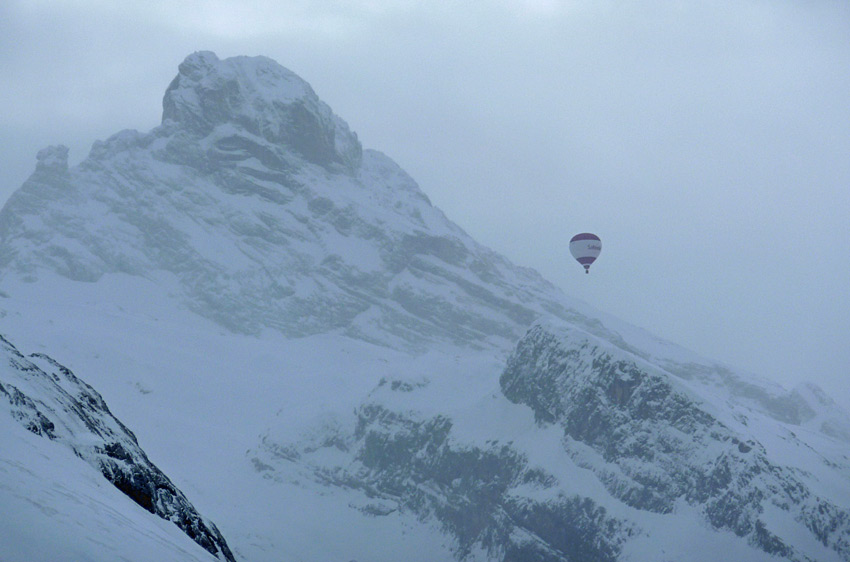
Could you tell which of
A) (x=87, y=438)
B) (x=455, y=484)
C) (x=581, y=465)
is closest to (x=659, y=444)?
(x=581, y=465)

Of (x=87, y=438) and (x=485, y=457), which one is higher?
(x=87, y=438)

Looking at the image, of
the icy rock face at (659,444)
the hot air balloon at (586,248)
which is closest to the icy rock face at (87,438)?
the hot air balloon at (586,248)

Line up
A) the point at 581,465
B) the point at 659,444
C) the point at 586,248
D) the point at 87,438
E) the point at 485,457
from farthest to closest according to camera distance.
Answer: the point at 485,457, the point at 581,465, the point at 659,444, the point at 586,248, the point at 87,438

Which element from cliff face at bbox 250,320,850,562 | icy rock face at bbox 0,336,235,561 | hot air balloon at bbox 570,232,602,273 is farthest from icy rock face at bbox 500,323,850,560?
icy rock face at bbox 0,336,235,561

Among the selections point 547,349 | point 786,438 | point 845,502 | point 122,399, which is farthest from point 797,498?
point 122,399

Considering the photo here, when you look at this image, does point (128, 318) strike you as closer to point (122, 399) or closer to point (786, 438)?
point (122, 399)

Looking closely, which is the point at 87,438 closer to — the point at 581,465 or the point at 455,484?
the point at 581,465
